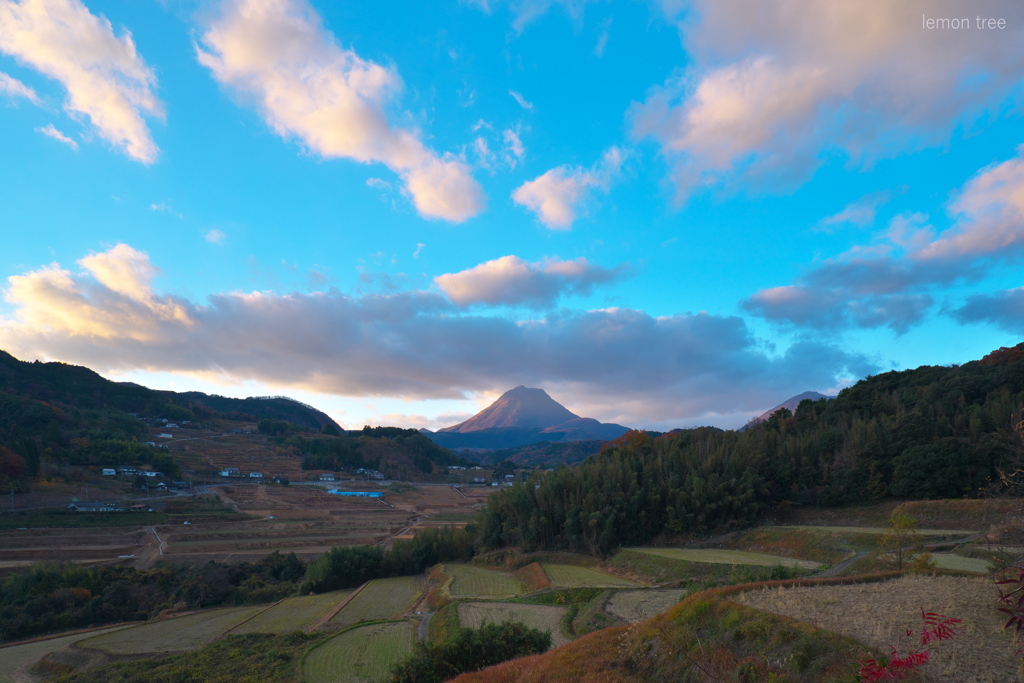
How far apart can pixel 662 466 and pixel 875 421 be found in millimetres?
14470

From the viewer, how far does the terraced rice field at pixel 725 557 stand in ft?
71.8

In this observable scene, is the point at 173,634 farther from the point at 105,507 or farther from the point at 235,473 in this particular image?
the point at 235,473

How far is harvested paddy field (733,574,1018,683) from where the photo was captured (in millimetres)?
6562

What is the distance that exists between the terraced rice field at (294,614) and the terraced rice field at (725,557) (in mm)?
17262

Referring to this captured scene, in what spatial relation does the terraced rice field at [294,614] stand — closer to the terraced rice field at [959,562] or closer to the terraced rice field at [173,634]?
the terraced rice field at [173,634]

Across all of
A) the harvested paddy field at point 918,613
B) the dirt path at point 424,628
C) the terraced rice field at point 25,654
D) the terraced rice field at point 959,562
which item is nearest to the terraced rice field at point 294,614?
the dirt path at point 424,628

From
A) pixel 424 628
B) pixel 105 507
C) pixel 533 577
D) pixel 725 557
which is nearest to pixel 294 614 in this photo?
pixel 424 628

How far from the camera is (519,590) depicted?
83.5 feet

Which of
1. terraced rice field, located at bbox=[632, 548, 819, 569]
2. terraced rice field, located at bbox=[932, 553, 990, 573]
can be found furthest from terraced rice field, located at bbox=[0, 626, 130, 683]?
terraced rice field, located at bbox=[932, 553, 990, 573]

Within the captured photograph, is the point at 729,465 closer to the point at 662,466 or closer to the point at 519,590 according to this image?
the point at 662,466

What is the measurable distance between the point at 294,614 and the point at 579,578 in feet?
49.0

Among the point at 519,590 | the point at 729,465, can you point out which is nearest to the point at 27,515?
the point at 519,590

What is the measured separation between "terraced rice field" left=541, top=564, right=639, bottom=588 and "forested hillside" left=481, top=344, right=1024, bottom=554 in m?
2.75

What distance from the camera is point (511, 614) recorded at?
19.5 metres
